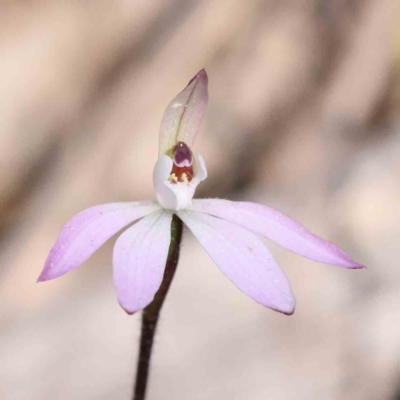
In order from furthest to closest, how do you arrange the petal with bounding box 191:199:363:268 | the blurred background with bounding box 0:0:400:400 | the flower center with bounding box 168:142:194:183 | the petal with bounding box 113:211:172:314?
the blurred background with bounding box 0:0:400:400
the flower center with bounding box 168:142:194:183
the petal with bounding box 191:199:363:268
the petal with bounding box 113:211:172:314

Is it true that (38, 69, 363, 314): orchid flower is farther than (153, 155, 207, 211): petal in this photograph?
No

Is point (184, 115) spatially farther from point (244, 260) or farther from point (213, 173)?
point (213, 173)

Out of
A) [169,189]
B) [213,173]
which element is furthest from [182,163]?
[213,173]

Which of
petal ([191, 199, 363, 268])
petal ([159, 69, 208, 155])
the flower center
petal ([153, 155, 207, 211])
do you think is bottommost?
petal ([191, 199, 363, 268])

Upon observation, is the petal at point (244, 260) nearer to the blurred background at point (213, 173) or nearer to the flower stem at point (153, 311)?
the flower stem at point (153, 311)

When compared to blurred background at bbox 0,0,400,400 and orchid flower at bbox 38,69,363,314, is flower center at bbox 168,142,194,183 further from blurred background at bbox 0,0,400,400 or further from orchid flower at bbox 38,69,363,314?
blurred background at bbox 0,0,400,400

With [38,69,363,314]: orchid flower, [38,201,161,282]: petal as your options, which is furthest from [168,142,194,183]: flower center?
[38,201,161,282]: petal

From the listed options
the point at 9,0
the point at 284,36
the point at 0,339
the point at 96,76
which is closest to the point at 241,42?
the point at 284,36

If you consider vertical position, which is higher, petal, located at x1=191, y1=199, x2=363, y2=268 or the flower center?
the flower center

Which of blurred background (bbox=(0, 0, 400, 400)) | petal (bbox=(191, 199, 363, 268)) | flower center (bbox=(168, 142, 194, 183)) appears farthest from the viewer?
blurred background (bbox=(0, 0, 400, 400))
